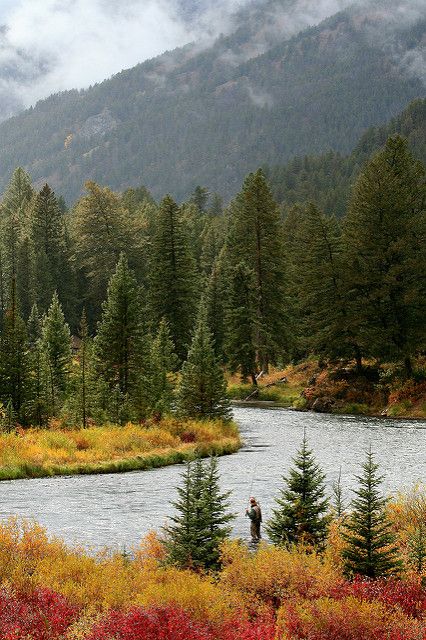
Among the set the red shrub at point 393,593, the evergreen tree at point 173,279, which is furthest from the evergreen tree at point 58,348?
the red shrub at point 393,593

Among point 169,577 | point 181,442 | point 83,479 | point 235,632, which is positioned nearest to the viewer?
point 235,632

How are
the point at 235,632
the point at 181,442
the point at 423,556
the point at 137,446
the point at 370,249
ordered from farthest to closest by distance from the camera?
the point at 370,249
the point at 181,442
the point at 137,446
the point at 423,556
the point at 235,632

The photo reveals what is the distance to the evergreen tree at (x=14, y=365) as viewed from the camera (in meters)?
36.3

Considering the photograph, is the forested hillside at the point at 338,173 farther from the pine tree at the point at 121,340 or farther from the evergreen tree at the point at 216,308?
the pine tree at the point at 121,340

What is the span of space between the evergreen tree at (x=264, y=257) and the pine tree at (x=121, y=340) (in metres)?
27.4

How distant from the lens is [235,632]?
11.5 m

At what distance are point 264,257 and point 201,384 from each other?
33020mm

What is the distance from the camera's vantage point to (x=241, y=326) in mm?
64812

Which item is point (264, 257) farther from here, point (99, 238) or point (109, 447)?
point (109, 447)

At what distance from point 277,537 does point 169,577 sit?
3.67 m

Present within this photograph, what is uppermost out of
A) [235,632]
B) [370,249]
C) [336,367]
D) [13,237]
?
[13,237]

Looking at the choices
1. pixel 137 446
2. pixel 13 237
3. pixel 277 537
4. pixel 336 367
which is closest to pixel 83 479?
pixel 137 446

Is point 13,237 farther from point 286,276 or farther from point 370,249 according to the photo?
point 370,249

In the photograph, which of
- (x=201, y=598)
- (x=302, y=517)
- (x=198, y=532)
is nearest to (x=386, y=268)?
(x=302, y=517)
